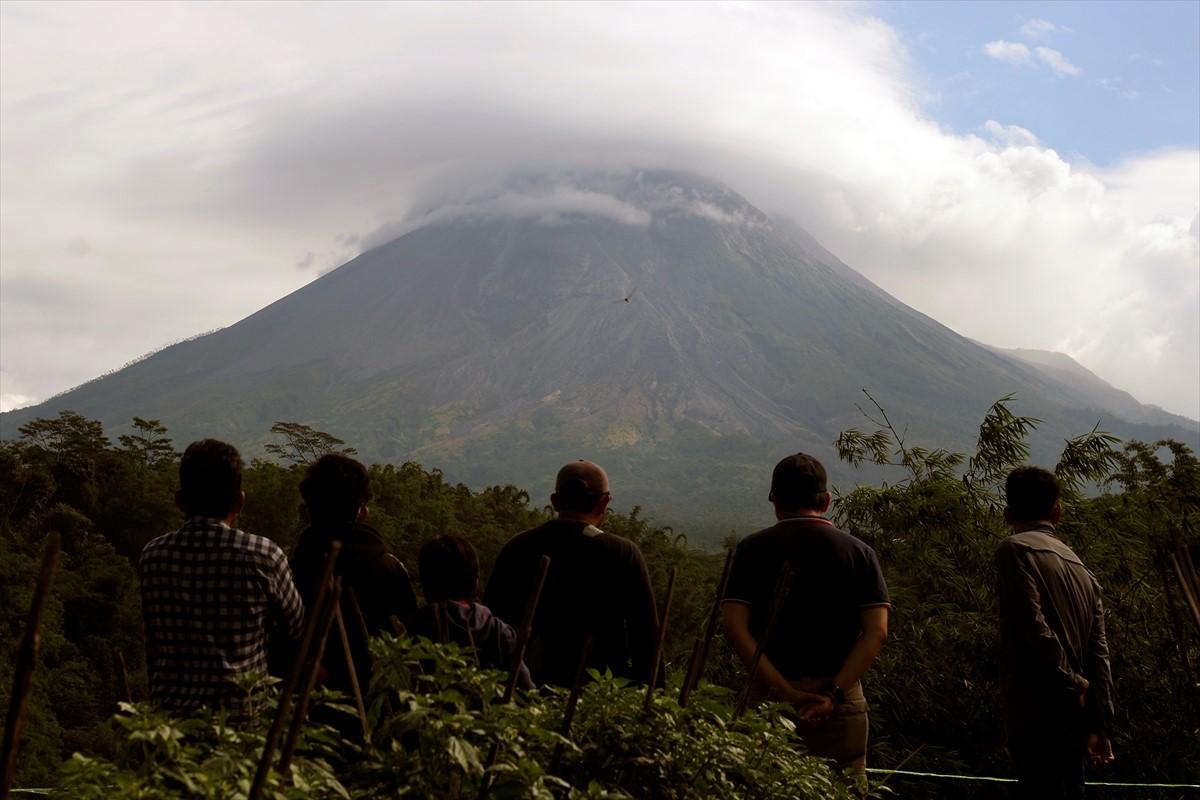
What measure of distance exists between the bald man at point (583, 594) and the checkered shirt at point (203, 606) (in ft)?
3.71

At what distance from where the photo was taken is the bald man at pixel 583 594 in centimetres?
410

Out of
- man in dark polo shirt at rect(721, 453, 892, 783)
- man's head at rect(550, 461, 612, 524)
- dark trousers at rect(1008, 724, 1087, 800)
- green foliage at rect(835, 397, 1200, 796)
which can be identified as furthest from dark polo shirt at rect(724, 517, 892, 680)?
green foliage at rect(835, 397, 1200, 796)

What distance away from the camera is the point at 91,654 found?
30500 mm

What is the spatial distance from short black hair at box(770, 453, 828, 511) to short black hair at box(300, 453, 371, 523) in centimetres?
142

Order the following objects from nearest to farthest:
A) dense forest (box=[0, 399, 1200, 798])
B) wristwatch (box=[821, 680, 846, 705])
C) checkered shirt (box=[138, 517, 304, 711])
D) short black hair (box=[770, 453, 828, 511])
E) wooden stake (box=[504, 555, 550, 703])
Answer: dense forest (box=[0, 399, 1200, 798]), wooden stake (box=[504, 555, 550, 703]), checkered shirt (box=[138, 517, 304, 711]), wristwatch (box=[821, 680, 846, 705]), short black hair (box=[770, 453, 828, 511])

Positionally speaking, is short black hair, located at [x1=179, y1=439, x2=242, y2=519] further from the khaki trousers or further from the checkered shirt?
the khaki trousers

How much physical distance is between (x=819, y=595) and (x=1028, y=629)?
2.24ft

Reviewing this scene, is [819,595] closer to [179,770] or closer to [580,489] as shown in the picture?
[580,489]

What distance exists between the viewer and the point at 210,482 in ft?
10.6

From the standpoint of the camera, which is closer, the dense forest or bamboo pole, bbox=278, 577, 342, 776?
bamboo pole, bbox=278, 577, 342, 776

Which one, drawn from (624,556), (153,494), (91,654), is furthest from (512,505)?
(624,556)

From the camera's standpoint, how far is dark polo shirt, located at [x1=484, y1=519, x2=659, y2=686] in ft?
13.4

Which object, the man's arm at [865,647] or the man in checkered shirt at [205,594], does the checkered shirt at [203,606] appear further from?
the man's arm at [865,647]

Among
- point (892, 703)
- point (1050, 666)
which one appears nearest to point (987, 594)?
point (892, 703)
